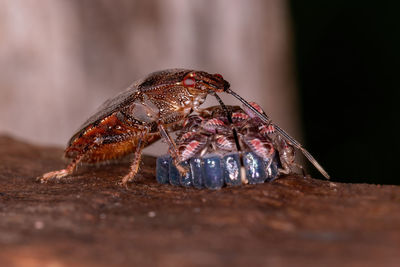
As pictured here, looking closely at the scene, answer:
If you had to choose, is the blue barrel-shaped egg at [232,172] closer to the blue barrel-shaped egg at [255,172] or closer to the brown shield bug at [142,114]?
the blue barrel-shaped egg at [255,172]

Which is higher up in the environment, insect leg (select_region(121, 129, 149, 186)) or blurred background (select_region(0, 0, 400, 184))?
blurred background (select_region(0, 0, 400, 184))

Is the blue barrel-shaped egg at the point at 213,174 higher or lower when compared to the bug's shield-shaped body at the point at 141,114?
lower

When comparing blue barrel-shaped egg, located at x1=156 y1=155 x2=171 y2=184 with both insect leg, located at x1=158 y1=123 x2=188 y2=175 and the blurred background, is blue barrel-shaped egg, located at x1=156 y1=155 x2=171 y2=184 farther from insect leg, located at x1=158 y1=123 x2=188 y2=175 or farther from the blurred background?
the blurred background

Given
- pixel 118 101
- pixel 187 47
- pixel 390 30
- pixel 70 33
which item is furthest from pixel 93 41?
pixel 390 30

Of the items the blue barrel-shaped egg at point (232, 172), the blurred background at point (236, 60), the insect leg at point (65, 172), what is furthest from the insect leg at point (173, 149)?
the blurred background at point (236, 60)

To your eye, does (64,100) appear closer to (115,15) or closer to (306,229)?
(115,15)

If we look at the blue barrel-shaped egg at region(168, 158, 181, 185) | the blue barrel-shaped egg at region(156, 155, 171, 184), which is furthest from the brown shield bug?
the blue barrel-shaped egg at region(168, 158, 181, 185)
